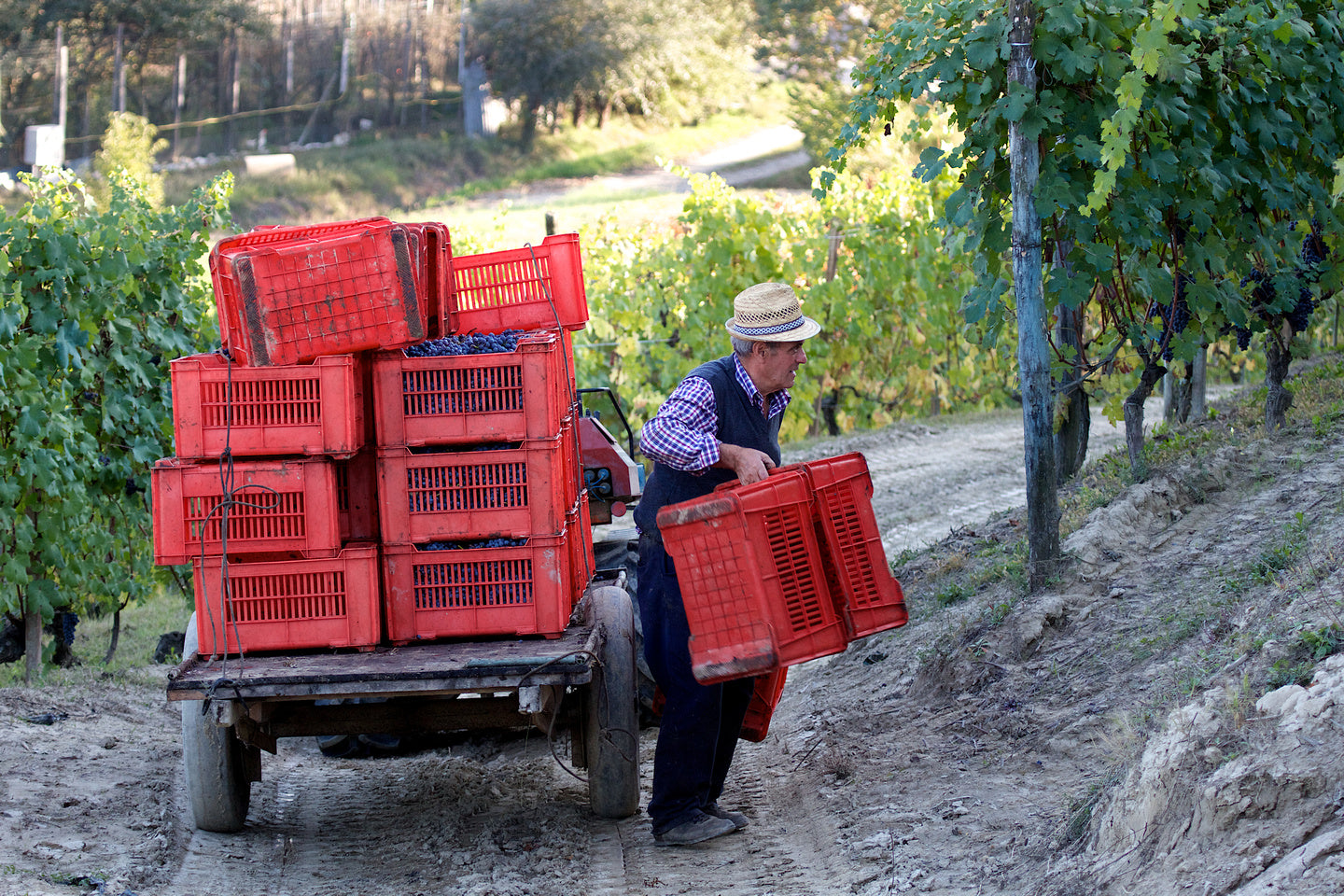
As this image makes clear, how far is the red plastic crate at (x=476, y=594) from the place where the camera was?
4.55 metres

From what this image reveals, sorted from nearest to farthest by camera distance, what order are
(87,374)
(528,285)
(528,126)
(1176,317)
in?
(528,285)
(1176,317)
(87,374)
(528,126)

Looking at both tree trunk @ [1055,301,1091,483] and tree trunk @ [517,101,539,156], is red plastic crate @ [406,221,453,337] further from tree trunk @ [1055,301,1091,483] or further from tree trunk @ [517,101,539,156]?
tree trunk @ [517,101,539,156]

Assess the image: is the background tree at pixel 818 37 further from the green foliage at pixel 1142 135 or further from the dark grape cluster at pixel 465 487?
the dark grape cluster at pixel 465 487

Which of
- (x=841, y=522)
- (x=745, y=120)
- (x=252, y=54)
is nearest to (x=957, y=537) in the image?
(x=841, y=522)

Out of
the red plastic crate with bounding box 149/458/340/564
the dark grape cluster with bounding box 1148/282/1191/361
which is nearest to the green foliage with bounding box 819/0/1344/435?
A: the dark grape cluster with bounding box 1148/282/1191/361

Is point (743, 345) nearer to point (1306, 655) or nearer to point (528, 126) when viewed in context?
point (1306, 655)

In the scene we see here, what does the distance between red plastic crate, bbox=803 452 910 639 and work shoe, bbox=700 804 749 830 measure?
3.13ft

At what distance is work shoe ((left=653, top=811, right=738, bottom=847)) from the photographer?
15.1 ft

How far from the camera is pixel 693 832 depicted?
15.1ft

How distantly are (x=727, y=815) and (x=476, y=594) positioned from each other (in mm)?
1280

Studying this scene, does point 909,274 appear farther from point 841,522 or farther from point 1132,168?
point 841,522

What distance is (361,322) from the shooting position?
4.41 meters

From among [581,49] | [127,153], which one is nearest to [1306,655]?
[127,153]

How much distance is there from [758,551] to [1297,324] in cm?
426
